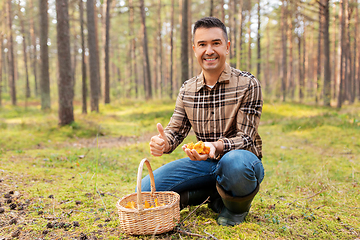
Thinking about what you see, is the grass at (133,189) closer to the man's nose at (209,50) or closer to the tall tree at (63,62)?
the tall tree at (63,62)

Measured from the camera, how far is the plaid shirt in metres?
2.40

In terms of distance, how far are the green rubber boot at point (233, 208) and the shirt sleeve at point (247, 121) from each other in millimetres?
411

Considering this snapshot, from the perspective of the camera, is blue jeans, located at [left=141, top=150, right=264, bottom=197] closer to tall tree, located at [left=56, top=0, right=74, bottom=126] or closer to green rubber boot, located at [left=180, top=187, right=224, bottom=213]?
green rubber boot, located at [left=180, top=187, right=224, bottom=213]

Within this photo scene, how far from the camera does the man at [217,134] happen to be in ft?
7.29

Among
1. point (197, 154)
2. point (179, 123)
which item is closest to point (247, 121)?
point (197, 154)

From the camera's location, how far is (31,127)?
26.5 ft

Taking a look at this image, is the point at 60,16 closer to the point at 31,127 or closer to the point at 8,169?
the point at 31,127

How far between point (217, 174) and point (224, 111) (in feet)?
2.13

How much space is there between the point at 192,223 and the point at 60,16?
8.17m

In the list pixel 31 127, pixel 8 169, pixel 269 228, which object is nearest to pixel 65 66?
pixel 31 127

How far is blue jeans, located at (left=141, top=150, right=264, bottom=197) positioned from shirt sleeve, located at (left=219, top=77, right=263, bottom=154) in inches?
4.4

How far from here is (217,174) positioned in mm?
2328

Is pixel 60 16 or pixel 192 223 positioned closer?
pixel 192 223

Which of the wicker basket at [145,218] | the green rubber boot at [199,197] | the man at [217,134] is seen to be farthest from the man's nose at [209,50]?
the green rubber boot at [199,197]
